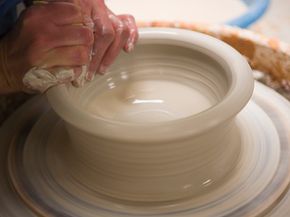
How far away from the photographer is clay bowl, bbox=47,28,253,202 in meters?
0.90

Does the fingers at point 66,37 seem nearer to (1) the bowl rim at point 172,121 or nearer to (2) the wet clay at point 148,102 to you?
(1) the bowl rim at point 172,121

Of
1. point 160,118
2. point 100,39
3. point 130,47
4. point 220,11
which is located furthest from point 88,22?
point 220,11

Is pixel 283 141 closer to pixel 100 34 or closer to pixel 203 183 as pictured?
pixel 203 183

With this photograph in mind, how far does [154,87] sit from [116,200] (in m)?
0.41

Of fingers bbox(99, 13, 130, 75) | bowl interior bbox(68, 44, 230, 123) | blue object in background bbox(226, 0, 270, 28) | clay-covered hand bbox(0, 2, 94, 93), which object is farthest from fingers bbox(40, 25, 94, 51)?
blue object in background bbox(226, 0, 270, 28)

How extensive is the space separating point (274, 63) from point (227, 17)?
→ 72 centimetres

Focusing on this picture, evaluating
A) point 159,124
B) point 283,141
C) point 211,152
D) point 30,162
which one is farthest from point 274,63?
point 30,162

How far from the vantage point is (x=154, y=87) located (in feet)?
4.26

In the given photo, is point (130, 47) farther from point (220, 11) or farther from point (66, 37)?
point (220, 11)

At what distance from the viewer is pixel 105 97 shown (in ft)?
4.17

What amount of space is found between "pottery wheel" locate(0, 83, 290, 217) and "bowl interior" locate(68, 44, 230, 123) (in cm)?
12

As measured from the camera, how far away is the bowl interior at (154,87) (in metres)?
1.20

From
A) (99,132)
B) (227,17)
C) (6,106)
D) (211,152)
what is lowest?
(227,17)

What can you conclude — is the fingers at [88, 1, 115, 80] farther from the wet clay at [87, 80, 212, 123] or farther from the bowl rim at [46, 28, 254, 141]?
the wet clay at [87, 80, 212, 123]
